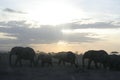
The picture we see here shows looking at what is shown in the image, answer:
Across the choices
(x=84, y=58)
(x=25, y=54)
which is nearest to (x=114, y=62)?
(x=84, y=58)

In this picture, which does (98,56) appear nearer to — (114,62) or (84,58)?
(114,62)

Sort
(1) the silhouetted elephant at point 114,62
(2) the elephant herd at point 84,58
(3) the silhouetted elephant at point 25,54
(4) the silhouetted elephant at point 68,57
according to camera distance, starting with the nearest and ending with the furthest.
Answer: (1) the silhouetted elephant at point 114,62
(2) the elephant herd at point 84,58
(3) the silhouetted elephant at point 25,54
(4) the silhouetted elephant at point 68,57

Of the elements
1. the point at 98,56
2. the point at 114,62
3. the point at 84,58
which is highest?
the point at 98,56

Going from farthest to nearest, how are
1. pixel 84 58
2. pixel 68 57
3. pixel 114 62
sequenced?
pixel 68 57
pixel 84 58
pixel 114 62

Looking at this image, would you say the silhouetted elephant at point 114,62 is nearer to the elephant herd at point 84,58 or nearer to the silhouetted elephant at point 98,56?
the elephant herd at point 84,58

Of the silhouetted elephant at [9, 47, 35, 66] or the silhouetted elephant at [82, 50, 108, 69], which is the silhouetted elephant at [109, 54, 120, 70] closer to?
the silhouetted elephant at [82, 50, 108, 69]

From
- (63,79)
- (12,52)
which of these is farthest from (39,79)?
(12,52)

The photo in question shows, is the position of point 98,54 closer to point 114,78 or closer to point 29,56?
point 29,56

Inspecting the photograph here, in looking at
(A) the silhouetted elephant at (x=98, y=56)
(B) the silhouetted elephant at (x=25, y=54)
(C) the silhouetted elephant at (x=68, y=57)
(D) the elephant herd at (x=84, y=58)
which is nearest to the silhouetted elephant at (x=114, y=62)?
(D) the elephant herd at (x=84, y=58)

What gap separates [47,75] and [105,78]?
4.80 metres

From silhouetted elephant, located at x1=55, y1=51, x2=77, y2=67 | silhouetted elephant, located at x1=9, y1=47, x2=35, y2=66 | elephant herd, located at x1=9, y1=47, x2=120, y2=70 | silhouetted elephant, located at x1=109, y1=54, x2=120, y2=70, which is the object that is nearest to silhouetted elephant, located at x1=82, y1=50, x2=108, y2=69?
elephant herd, located at x1=9, y1=47, x2=120, y2=70

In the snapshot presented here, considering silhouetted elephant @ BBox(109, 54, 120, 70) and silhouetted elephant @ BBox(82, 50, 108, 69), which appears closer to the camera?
silhouetted elephant @ BBox(109, 54, 120, 70)

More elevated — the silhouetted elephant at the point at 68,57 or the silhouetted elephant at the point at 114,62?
the silhouetted elephant at the point at 68,57

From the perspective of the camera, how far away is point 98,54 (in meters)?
48.5
